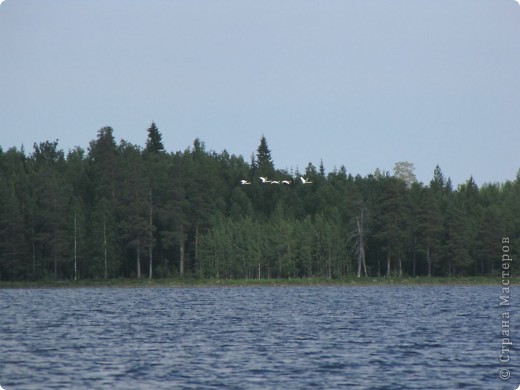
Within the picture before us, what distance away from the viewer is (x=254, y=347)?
42.9 meters

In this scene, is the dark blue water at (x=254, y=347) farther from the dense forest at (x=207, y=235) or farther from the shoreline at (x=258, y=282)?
the dense forest at (x=207, y=235)

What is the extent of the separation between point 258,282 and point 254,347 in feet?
261

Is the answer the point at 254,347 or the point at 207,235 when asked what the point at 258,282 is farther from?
the point at 254,347

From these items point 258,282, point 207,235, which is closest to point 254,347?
point 258,282

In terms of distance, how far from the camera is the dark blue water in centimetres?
3366

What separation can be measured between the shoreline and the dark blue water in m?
48.1

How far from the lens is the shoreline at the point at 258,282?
118625 millimetres

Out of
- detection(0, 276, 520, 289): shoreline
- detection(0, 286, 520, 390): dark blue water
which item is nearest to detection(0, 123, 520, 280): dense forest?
detection(0, 276, 520, 289): shoreline

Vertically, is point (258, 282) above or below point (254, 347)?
above

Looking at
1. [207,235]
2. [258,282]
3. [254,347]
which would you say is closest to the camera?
[254,347]

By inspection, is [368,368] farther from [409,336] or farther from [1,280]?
[1,280]

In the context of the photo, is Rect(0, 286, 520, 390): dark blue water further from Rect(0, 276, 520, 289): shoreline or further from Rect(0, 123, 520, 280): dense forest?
Rect(0, 123, 520, 280): dense forest

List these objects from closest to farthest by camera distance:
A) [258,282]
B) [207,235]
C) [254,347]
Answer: [254,347], [258,282], [207,235]

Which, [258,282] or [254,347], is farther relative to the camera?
[258,282]
